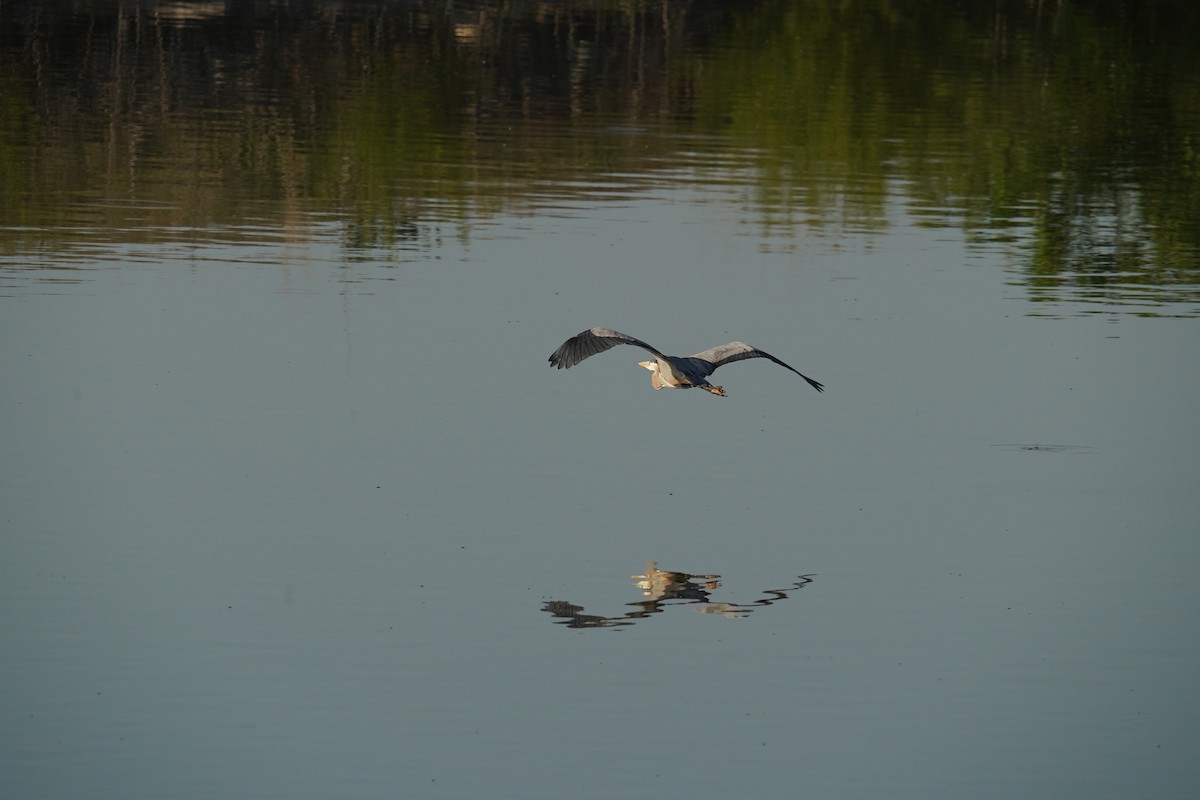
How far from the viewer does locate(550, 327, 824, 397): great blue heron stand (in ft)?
54.7

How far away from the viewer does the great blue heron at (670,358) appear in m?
16.7

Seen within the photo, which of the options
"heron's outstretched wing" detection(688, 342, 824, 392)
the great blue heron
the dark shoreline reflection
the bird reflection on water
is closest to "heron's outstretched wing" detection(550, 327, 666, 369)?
the great blue heron

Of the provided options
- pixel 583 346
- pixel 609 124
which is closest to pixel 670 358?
pixel 583 346

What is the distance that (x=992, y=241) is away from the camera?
29016 millimetres

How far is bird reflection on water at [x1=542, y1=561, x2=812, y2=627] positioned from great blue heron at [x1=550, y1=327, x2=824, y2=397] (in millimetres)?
2321

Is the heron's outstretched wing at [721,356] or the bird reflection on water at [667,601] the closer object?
the bird reflection on water at [667,601]

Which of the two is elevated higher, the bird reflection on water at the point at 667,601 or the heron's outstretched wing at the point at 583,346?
the heron's outstretched wing at the point at 583,346

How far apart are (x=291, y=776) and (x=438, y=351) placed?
9818 millimetres

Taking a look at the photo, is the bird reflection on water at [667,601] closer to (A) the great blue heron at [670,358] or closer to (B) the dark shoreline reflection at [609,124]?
(A) the great blue heron at [670,358]

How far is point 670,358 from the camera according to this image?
1672cm

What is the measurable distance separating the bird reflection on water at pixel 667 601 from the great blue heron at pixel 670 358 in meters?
2.32

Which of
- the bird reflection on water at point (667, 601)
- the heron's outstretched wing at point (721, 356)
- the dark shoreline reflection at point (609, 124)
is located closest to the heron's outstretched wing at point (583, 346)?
the heron's outstretched wing at point (721, 356)

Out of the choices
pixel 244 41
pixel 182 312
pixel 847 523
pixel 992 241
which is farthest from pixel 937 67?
pixel 847 523

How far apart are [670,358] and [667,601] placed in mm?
2967
